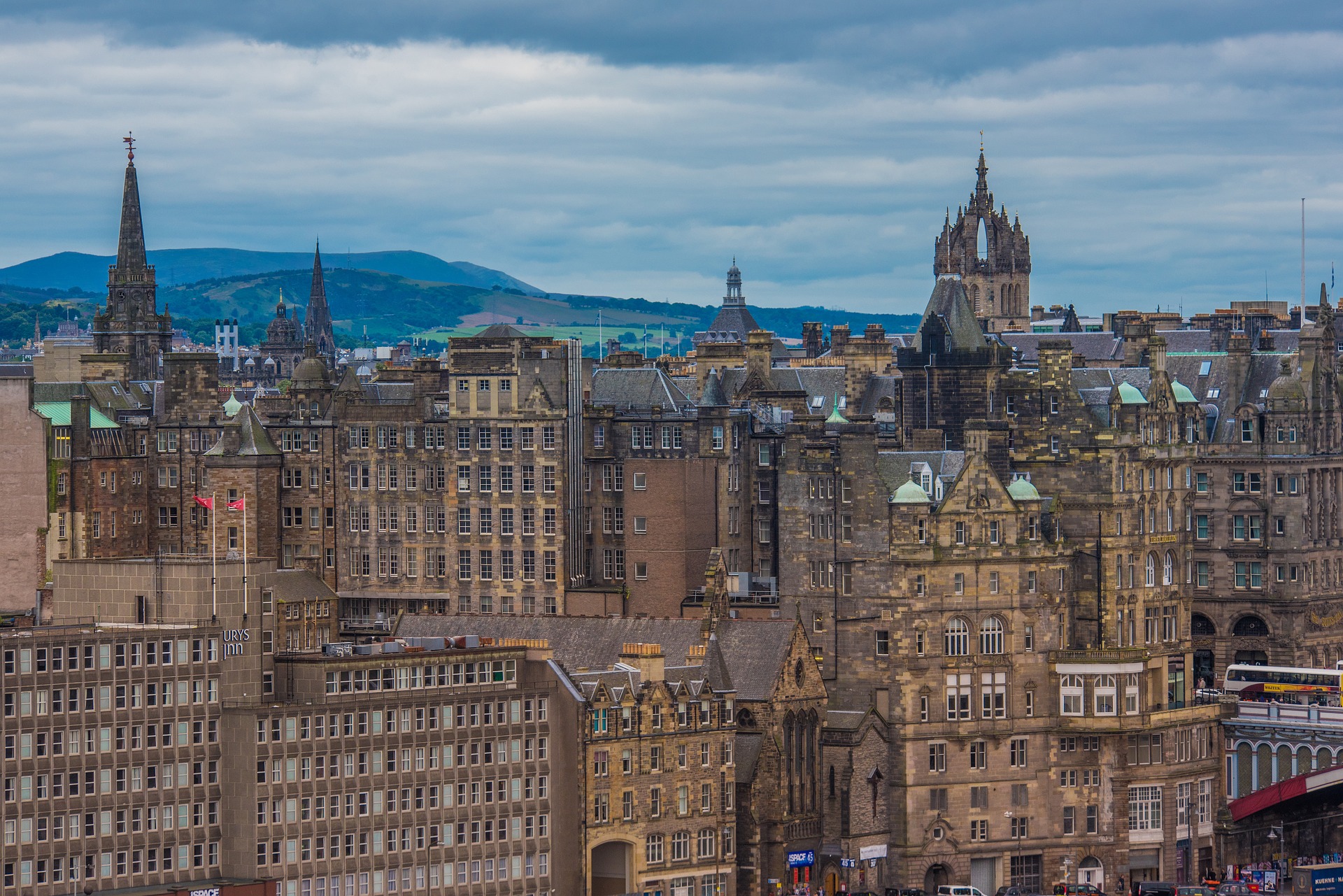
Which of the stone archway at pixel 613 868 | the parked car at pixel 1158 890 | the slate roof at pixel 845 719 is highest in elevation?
the slate roof at pixel 845 719

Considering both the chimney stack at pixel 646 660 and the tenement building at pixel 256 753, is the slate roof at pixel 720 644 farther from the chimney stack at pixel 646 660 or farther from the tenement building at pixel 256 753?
the tenement building at pixel 256 753

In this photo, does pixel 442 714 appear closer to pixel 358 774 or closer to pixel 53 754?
pixel 358 774

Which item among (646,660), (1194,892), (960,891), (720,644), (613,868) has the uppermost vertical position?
(720,644)

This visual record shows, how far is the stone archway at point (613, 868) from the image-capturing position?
604 feet

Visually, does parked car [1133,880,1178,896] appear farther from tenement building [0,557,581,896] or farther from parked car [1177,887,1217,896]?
tenement building [0,557,581,896]

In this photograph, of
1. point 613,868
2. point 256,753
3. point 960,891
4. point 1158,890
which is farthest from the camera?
point 1158,890

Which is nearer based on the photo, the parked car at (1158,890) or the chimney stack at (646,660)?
the chimney stack at (646,660)

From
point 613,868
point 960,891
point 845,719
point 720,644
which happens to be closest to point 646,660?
point 720,644

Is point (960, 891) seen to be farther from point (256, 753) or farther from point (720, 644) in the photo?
point (256, 753)

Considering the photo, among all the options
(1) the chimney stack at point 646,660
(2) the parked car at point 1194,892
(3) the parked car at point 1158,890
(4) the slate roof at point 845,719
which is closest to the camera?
(1) the chimney stack at point 646,660

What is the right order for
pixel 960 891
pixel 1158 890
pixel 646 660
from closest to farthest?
1. pixel 646 660
2. pixel 960 891
3. pixel 1158 890

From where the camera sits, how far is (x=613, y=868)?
184625mm

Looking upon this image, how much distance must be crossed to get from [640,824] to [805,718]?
16.1 meters

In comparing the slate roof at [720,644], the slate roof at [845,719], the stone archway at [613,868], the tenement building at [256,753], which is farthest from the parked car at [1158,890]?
the tenement building at [256,753]
